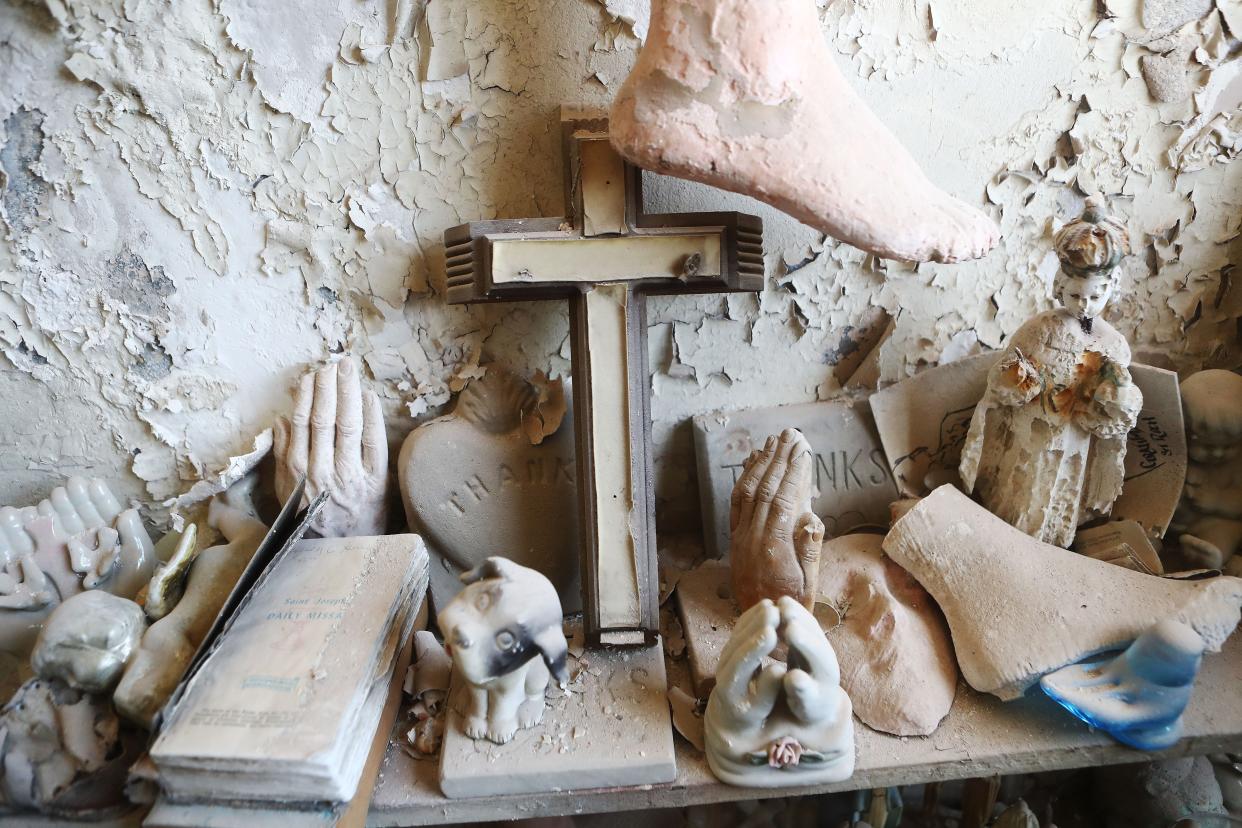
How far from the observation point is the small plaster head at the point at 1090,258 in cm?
95

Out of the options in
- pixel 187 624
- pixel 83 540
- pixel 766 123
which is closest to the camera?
pixel 766 123

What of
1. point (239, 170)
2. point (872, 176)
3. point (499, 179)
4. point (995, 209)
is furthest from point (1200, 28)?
point (239, 170)

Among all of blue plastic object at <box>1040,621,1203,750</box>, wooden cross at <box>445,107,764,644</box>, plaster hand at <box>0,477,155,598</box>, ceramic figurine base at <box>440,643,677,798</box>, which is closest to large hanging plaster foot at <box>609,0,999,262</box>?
wooden cross at <box>445,107,764,644</box>

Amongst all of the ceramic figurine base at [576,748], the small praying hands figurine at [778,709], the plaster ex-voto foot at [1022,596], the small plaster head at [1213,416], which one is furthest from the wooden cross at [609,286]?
the small plaster head at [1213,416]

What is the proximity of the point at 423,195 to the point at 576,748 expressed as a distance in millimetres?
767

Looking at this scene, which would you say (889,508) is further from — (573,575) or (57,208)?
(57,208)

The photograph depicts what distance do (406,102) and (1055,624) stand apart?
1087 millimetres

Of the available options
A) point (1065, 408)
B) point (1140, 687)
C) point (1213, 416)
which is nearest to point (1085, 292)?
point (1065, 408)

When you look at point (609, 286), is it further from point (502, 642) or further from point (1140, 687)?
point (1140, 687)

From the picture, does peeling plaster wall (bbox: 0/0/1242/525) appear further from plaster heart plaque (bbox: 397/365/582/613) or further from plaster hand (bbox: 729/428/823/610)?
plaster hand (bbox: 729/428/823/610)

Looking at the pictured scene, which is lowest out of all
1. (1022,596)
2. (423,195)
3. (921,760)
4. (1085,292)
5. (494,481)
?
(921,760)

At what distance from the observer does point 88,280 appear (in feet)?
3.55

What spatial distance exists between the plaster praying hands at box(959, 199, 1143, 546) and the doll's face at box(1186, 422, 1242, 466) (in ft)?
0.54

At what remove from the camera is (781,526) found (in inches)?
39.4
